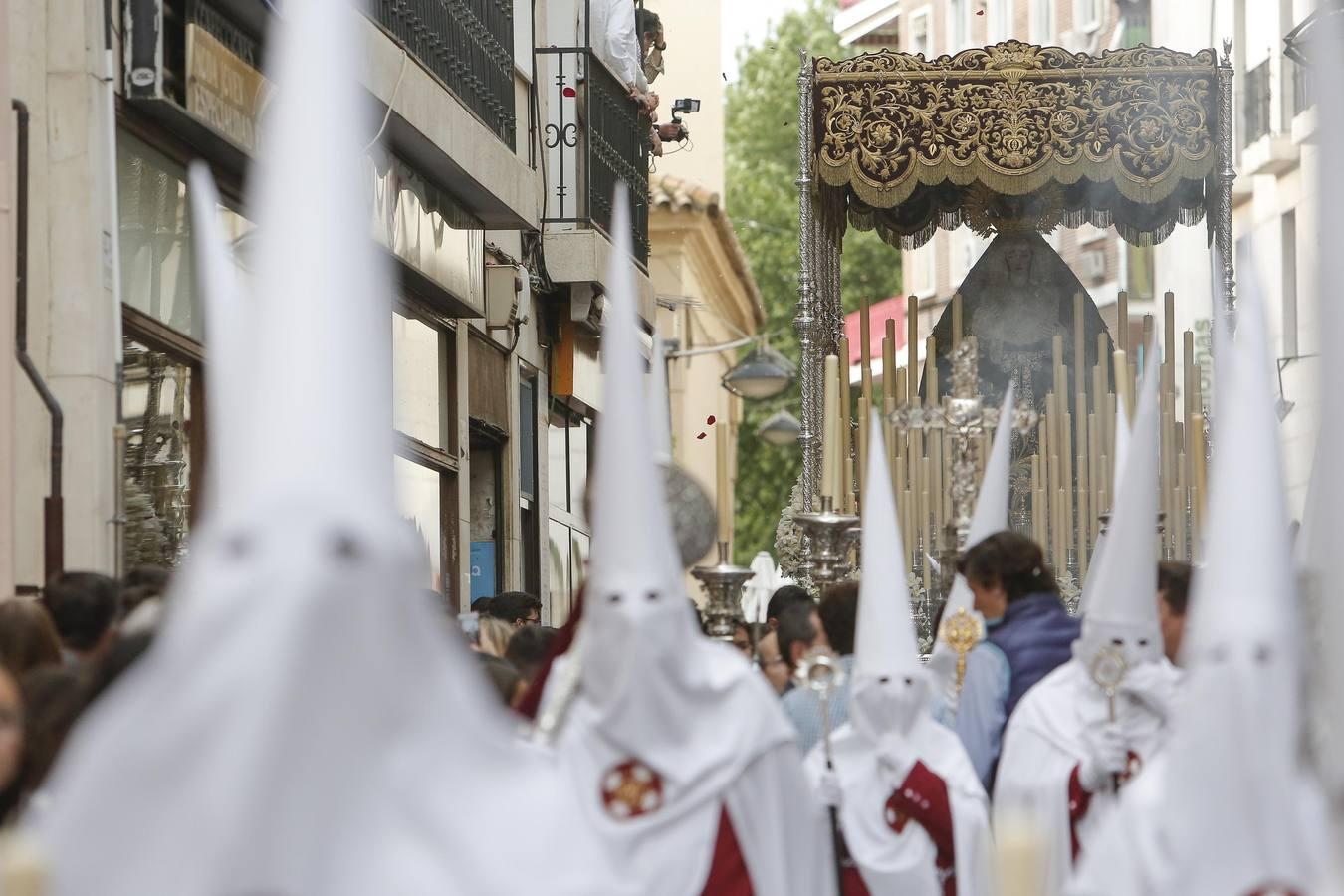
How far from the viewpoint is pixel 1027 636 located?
828 cm

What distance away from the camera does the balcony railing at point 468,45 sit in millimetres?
15984

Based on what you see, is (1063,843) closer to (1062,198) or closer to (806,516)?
(806,516)

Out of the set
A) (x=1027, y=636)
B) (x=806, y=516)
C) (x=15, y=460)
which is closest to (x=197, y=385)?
(x=15, y=460)

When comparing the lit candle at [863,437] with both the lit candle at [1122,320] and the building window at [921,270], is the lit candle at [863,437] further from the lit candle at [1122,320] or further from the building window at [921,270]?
the building window at [921,270]

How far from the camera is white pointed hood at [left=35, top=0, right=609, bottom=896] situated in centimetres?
355

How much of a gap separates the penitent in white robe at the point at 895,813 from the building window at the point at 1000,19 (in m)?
34.9

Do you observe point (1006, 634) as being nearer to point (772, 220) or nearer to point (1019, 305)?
point (1019, 305)

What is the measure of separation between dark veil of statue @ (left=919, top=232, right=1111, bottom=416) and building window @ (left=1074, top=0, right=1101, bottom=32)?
2191cm

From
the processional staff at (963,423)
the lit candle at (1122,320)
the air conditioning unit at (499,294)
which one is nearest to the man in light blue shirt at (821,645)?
the processional staff at (963,423)

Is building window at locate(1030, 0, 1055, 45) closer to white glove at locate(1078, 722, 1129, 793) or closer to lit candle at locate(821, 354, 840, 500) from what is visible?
lit candle at locate(821, 354, 840, 500)

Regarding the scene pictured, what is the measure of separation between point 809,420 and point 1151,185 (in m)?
2.27

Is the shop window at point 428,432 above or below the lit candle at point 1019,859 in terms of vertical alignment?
above

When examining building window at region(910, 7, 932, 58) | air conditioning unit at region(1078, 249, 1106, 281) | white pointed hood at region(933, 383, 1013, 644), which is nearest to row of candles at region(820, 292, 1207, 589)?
white pointed hood at region(933, 383, 1013, 644)

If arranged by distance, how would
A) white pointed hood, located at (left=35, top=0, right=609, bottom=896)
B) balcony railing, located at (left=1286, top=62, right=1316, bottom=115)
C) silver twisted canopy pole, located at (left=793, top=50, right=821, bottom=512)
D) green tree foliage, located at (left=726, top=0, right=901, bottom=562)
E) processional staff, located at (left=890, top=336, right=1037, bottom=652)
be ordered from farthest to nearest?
green tree foliage, located at (left=726, top=0, right=901, bottom=562)
balcony railing, located at (left=1286, top=62, right=1316, bottom=115)
silver twisted canopy pole, located at (left=793, top=50, right=821, bottom=512)
processional staff, located at (left=890, top=336, right=1037, bottom=652)
white pointed hood, located at (left=35, top=0, right=609, bottom=896)
